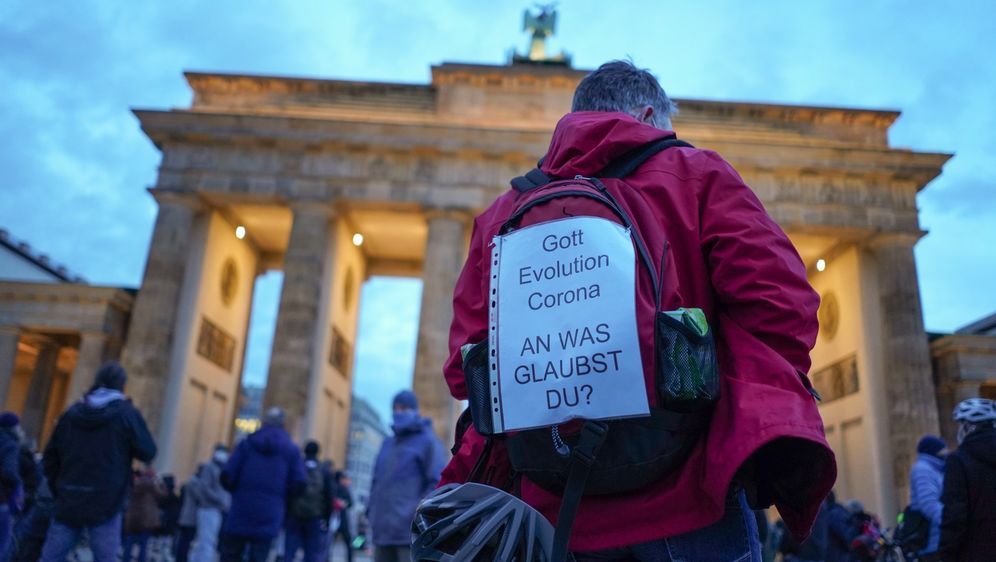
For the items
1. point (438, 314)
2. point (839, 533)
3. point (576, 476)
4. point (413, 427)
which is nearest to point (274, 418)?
point (413, 427)

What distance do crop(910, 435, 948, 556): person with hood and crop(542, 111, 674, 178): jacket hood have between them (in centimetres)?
528

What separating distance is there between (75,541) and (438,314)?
18.1 metres

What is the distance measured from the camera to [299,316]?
79.1 feet

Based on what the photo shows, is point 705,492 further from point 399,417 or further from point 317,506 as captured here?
point 317,506

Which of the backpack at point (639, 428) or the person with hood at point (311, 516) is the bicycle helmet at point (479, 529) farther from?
the person with hood at point (311, 516)

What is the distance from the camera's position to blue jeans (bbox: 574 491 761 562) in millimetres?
1841

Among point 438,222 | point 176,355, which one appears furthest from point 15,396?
point 438,222

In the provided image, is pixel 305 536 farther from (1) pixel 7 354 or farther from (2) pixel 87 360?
(1) pixel 7 354

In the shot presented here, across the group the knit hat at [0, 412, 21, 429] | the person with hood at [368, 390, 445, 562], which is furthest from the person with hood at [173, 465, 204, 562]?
the person with hood at [368, 390, 445, 562]

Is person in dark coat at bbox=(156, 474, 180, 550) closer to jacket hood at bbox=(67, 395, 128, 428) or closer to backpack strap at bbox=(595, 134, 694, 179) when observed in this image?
jacket hood at bbox=(67, 395, 128, 428)

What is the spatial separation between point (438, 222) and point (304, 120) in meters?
5.36

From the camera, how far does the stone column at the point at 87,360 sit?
24.2 metres

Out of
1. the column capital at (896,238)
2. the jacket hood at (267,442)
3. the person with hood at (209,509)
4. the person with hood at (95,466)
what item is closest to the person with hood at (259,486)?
the jacket hood at (267,442)

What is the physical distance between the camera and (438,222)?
25.2 m
